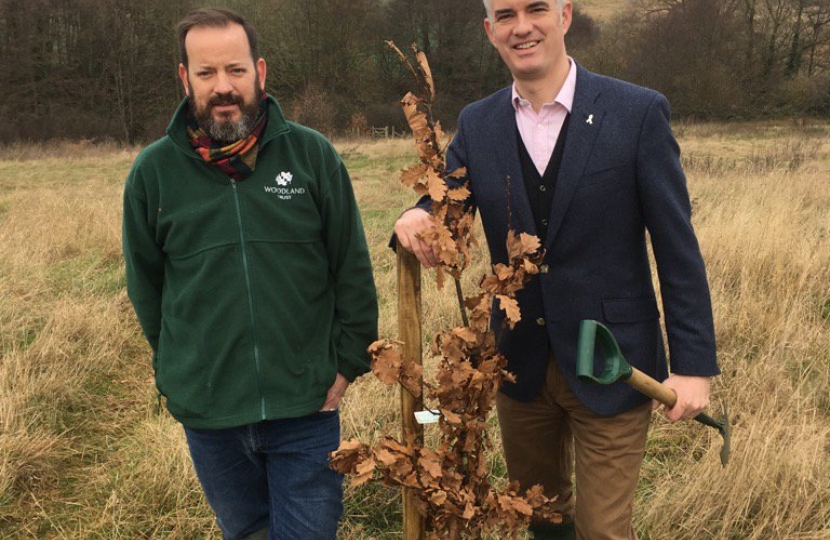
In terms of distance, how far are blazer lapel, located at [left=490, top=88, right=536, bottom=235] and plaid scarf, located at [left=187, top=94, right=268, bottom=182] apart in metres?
0.74

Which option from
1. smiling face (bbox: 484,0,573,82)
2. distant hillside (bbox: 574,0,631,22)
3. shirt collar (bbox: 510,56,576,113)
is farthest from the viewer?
distant hillside (bbox: 574,0,631,22)

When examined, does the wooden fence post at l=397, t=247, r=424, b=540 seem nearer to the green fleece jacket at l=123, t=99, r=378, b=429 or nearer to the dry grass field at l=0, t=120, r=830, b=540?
the green fleece jacket at l=123, t=99, r=378, b=429

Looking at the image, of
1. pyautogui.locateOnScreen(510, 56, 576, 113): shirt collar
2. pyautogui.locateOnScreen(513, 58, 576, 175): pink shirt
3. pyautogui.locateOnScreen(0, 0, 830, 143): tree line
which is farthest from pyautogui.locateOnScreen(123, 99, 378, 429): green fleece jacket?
pyautogui.locateOnScreen(0, 0, 830, 143): tree line

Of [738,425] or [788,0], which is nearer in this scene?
[738,425]

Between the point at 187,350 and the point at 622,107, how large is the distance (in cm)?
152

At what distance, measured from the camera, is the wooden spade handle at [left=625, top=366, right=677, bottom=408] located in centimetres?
165

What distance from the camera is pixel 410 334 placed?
1894 millimetres

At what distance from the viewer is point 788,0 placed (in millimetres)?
36500

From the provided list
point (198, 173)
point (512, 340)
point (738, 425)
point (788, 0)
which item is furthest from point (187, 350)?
point (788, 0)

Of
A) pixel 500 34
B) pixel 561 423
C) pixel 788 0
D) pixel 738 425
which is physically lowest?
pixel 738 425

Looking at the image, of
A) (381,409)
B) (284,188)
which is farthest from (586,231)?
(381,409)

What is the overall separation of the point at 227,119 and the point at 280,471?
1133 millimetres

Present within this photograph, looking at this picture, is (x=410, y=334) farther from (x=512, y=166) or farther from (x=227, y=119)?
(x=227, y=119)

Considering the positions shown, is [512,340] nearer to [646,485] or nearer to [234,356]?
[234,356]
